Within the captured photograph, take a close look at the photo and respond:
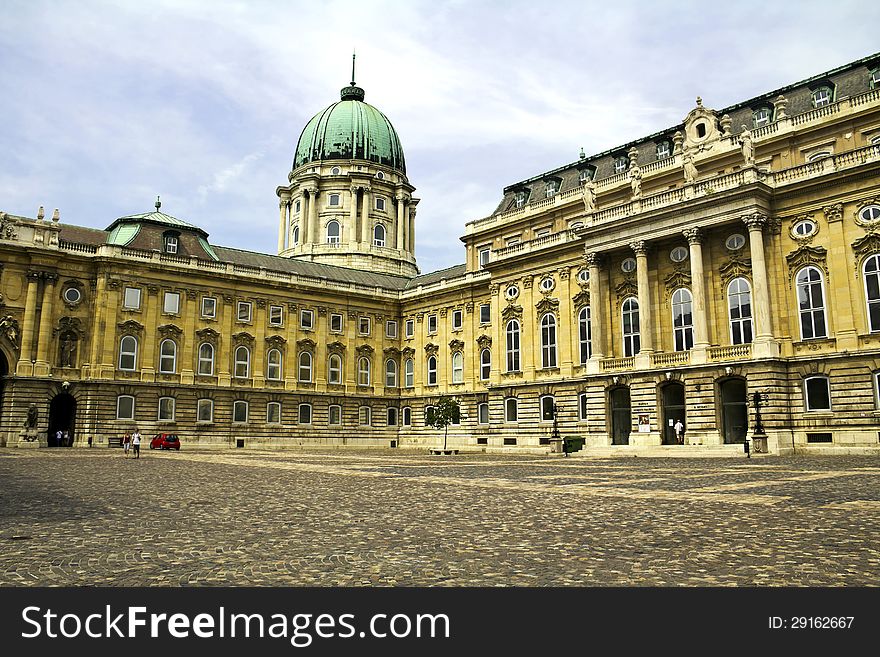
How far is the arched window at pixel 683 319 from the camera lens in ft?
153

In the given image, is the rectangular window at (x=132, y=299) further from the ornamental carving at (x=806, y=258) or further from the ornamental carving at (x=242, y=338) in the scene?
the ornamental carving at (x=806, y=258)

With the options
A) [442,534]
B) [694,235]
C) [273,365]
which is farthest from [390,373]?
[442,534]

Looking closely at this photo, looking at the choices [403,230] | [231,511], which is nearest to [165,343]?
[403,230]

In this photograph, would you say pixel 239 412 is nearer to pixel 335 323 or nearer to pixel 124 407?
pixel 124 407

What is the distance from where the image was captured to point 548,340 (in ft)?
183

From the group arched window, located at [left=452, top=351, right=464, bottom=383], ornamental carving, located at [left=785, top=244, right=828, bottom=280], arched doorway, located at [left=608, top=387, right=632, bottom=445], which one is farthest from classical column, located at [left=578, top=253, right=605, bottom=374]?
arched window, located at [left=452, top=351, right=464, bottom=383]

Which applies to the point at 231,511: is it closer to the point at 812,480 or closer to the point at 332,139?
the point at 812,480

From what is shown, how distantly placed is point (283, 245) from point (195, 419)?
40318 millimetres

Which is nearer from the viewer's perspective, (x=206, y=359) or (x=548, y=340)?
(x=548, y=340)

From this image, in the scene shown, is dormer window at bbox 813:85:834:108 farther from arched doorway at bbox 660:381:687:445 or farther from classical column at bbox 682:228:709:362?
arched doorway at bbox 660:381:687:445

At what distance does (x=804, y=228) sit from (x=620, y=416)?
16.7 m

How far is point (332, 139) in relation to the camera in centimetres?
9625

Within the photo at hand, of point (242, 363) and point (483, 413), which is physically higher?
point (242, 363)

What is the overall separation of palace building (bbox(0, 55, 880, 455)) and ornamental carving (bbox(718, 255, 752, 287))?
0.32 feet
